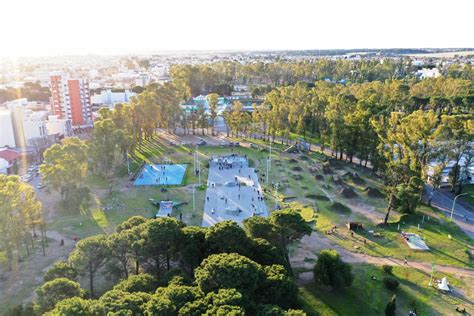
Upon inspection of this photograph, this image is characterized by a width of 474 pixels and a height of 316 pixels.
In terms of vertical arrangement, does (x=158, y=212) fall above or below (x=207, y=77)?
below

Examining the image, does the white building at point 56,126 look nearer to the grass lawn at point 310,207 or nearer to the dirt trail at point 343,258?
the grass lawn at point 310,207

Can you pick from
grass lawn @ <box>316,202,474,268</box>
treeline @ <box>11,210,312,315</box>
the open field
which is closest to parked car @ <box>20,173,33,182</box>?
the open field

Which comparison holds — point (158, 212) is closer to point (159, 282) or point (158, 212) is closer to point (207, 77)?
point (159, 282)

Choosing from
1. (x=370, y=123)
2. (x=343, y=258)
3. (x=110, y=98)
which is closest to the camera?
(x=343, y=258)

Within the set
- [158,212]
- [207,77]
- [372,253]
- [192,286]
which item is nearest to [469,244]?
[372,253]

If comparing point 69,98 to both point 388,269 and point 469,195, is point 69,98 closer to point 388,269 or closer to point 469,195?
point 388,269

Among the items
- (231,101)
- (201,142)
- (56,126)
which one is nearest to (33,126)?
(56,126)

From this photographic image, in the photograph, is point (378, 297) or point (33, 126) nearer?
point (378, 297)
